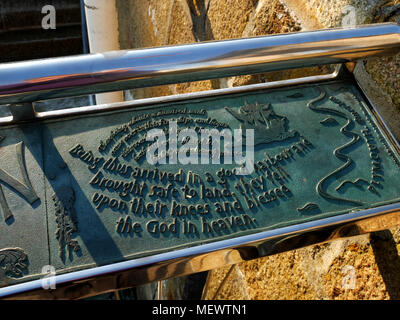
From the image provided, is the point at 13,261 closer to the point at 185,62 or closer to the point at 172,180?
the point at 172,180

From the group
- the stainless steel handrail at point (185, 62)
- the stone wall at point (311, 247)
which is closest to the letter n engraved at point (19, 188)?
the stainless steel handrail at point (185, 62)

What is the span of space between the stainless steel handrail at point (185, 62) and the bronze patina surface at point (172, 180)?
0.36ft

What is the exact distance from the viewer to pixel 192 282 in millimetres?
1930

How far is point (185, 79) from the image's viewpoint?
A: 0.69m

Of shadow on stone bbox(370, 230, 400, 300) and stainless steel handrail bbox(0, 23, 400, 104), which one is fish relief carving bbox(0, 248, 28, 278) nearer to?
stainless steel handrail bbox(0, 23, 400, 104)

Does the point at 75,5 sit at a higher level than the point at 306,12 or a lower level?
higher

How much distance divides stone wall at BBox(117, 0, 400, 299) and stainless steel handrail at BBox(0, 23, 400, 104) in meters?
0.17

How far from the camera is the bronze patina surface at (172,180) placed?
2.04ft

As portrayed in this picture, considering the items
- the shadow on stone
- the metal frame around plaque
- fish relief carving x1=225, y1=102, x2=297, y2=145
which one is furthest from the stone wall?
fish relief carving x1=225, y1=102, x2=297, y2=145

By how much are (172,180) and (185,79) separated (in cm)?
18

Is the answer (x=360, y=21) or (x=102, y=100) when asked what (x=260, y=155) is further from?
(x=102, y=100)

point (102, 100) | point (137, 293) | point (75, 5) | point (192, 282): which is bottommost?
point (137, 293)
